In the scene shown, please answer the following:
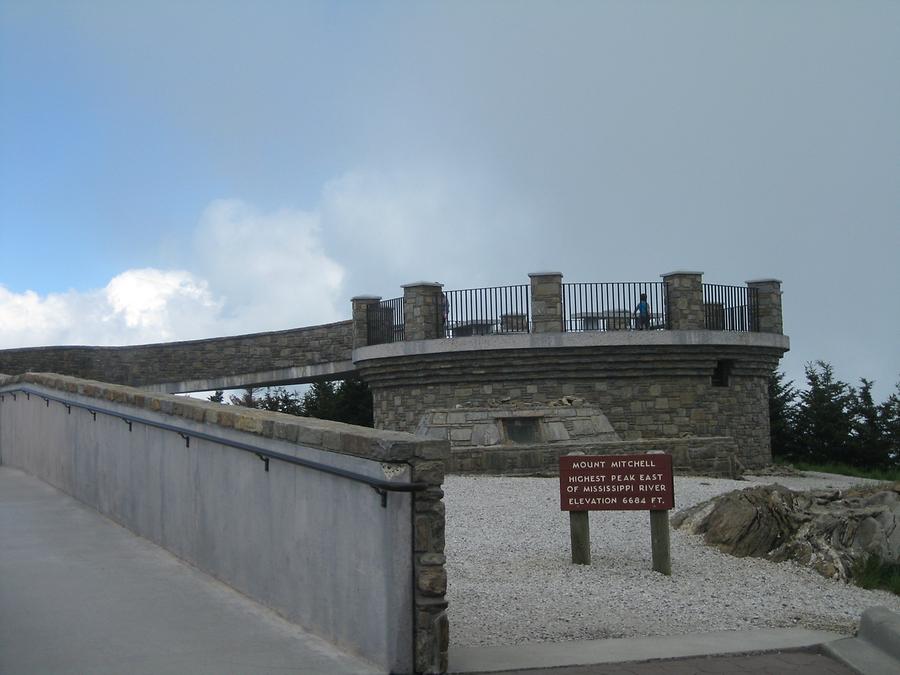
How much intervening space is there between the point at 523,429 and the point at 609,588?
37.4 ft

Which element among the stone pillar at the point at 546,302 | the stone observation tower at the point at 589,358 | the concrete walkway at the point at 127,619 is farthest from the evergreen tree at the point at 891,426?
the concrete walkway at the point at 127,619

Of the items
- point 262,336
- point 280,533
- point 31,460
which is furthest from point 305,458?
point 262,336

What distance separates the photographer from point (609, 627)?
7.90 m

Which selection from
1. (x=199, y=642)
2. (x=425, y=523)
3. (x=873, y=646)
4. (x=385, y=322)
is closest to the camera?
(x=425, y=523)

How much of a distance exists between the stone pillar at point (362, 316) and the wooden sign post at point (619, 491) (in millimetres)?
15544

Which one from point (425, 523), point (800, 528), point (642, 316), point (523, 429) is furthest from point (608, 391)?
point (425, 523)

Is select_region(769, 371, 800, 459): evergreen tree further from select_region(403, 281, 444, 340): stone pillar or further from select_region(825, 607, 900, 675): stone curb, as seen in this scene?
select_region(825, 607, 900, 675): stone curb

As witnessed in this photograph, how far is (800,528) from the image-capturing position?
11297 millimetres

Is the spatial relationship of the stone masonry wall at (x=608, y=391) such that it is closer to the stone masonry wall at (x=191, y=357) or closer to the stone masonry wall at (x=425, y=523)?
the stone masonry wall at (x=191, y=357)

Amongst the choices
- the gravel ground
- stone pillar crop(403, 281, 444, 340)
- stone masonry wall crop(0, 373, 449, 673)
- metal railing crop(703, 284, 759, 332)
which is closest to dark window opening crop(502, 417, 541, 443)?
stone pillar crop(403, 281, 444, 340)

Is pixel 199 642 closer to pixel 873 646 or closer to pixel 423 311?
pixel 873 646

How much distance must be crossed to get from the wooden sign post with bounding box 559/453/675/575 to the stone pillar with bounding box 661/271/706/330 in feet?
46.8

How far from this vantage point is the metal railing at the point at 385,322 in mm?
24922

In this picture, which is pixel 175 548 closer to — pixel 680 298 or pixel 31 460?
pixel 31 460
